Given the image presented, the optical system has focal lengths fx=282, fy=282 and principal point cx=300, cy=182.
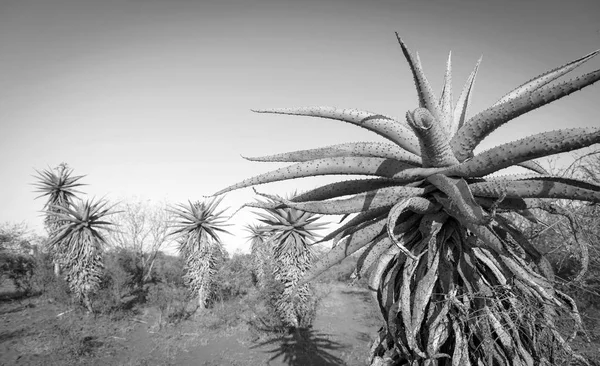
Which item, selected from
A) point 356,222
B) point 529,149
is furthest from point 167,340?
point 529,149

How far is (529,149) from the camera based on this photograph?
5.96 feet

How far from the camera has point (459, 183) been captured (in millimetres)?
1981

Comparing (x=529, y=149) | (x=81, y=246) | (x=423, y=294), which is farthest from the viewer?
(x=81, y=246)

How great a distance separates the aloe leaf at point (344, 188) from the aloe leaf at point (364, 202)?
10.0 inches

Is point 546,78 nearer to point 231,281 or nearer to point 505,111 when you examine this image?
point 505,111

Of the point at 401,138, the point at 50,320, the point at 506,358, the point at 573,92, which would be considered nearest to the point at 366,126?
the point at 401,138

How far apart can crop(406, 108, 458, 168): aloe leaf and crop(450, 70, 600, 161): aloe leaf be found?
0.46 feet

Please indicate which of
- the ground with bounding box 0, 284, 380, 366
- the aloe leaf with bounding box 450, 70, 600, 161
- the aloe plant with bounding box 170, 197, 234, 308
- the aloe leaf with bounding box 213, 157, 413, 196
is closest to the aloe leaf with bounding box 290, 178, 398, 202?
the aloe leaf with bounding box 213, 157, 413, 196

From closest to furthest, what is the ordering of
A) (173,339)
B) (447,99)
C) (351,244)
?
(351,244), (447,99), (173,339)

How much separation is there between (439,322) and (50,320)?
78.1 ft

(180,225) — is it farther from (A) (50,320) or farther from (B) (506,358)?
(B) (506,358)

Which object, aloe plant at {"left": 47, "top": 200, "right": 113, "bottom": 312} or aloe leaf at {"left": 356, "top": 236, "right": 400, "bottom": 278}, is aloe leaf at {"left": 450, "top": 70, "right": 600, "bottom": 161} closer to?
aloe leaf at {"left": 356, "top": 236, "right": 400, "bottom": 278}

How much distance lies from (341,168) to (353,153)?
268 mm

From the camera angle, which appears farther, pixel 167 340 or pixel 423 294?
pixel 167 340
